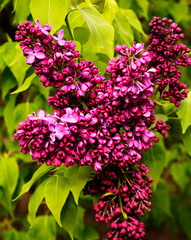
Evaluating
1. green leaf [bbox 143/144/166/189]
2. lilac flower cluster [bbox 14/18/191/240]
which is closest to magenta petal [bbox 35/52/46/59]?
lilac flower cluster [bbox 14/18/191/240]

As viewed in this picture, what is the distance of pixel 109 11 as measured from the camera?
163 cm

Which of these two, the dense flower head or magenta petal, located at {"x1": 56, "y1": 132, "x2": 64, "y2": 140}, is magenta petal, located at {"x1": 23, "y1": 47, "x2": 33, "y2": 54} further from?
magenta petal, located at {"x1": 56, "y1": 132, "x2": 64, "y2": 140}

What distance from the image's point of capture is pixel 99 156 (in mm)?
→ 1221

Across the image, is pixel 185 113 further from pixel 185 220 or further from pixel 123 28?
pixel 185 220

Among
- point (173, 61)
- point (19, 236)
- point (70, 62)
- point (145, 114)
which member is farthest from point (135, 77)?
point (19, 236)

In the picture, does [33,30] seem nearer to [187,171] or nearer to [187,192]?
[187,171]

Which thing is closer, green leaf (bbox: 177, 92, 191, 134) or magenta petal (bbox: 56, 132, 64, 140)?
magenta petal (bbox: 56, 132, 64, 140)

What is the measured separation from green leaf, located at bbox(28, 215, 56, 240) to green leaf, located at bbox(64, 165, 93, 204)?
98cm

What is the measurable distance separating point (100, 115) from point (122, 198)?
40 cm

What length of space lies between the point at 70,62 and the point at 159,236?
585 cm

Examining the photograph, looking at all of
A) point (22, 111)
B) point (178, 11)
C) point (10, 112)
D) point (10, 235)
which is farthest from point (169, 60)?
point (10, 235)

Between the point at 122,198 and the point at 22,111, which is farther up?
the point at 22,111

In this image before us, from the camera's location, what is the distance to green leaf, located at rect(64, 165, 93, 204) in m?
1.35

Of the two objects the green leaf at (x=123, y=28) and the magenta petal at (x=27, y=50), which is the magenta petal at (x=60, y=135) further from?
the green leaf at (x=123, y=28)
